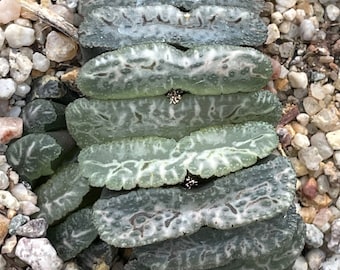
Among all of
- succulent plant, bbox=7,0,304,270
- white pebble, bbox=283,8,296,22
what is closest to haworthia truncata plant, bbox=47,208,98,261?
succulent plant, bbox=7,0,304,270

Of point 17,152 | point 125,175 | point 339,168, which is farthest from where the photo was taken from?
point 339,168

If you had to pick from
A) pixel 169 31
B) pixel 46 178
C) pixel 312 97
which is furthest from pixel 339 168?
pixel 46 178

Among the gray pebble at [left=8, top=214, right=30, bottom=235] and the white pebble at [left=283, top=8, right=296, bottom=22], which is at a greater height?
the white pebble at [left=283, top=8, right=296, bottom=22]

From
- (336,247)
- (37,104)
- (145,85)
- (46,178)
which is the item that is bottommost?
(336,247)

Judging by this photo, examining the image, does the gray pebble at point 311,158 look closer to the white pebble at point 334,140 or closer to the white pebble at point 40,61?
the white pebble at point 334,140

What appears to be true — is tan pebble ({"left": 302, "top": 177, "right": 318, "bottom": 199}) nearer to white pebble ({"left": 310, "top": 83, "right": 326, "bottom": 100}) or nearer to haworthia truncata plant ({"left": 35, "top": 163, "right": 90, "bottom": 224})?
white pebble ({"left": 310, "top": 83, "right": 326, "bottom": 100})

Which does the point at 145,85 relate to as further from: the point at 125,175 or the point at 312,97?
the point at 312,97

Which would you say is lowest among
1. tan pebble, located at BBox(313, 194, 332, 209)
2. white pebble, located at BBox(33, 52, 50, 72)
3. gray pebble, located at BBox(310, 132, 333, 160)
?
tan pebble, located at BBox(313, 194, 332, 209)
